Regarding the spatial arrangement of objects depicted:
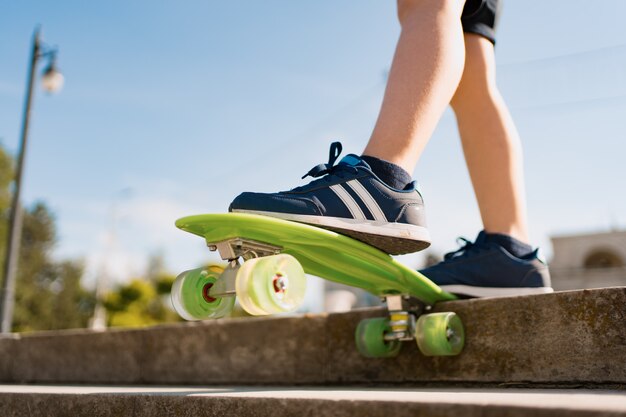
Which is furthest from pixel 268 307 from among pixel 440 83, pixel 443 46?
pixel 443 46

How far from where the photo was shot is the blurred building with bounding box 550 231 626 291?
112 ft

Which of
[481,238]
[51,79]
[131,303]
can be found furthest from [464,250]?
[131,303]

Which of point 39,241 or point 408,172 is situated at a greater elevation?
point 39,241

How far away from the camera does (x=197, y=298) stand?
5.56ft

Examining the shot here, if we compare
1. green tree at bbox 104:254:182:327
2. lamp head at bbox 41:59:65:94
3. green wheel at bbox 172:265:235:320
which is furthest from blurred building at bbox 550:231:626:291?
green wheel at bbox 172:265:235:320

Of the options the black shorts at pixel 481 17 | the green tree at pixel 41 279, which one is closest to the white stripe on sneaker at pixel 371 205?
the black shorts at pixel 481 17

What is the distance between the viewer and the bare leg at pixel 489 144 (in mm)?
2086

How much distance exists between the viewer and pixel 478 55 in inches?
87.5

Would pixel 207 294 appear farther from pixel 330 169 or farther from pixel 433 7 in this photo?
pixel 433 7

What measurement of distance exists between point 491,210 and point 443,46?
66 cm

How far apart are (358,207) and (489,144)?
75 centimetres

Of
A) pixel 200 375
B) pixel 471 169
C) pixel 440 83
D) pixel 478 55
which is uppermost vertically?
pixel 478 55

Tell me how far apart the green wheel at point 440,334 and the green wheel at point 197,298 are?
2.26 ft

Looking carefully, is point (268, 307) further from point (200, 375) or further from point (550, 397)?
point (200, 375)
